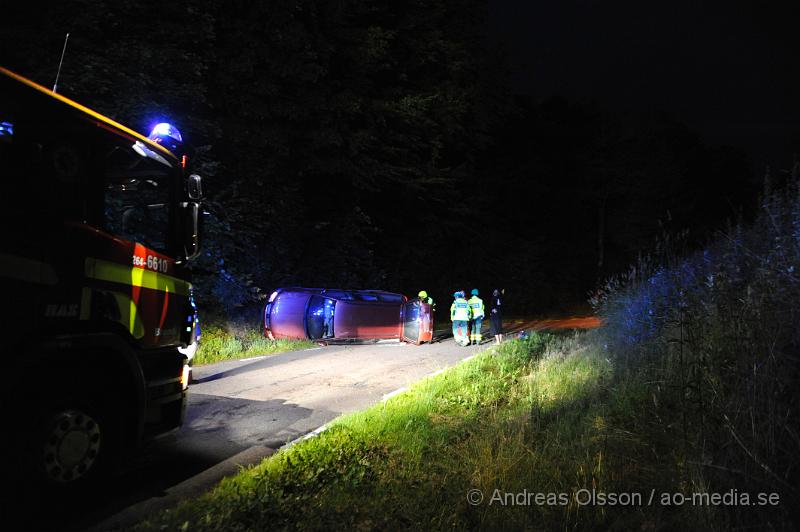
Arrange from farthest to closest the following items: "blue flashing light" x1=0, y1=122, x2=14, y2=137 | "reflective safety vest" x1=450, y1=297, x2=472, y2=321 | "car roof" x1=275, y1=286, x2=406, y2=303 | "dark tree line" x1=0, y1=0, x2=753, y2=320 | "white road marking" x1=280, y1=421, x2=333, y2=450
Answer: "reflective safety vest" x1=450, y1=297, x2=472, y2=321
"car roof" x1=275, y1=286, x2=406, y2=303
"dark tree line" x1=0, y1=0, x2=753, y2=320
"white road marking" x1=280, y1=421, x2=333, y2=450
"blue flashing light" x1=0, y1=122, x2=14, y2=137

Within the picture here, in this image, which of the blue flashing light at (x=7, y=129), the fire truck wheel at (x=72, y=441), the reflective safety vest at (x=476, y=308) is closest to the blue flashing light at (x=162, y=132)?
the blue flashing light at (x=7, y=129)

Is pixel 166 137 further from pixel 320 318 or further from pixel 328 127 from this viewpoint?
pixel 328 127

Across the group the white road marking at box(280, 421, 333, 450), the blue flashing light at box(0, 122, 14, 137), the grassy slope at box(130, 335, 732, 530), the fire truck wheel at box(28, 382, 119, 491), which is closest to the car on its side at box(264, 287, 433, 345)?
the grassy slope at box(130, 335, 732, 530)

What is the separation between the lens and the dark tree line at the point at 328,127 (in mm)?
10906

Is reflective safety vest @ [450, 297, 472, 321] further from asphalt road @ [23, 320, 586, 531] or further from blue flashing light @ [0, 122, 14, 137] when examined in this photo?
blue flashing light @ [0, 122, 14, 137]

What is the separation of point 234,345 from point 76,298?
8997 mm

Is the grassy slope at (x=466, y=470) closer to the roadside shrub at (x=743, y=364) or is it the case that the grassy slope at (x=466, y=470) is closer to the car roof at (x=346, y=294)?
the roadside shrub at (x=743, y=364)

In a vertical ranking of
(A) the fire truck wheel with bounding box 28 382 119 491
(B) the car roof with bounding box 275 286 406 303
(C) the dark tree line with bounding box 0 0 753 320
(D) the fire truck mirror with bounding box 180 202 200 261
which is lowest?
(A) the fire truck wheel with bounding box 28 382 119 491

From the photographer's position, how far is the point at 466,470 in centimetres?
453

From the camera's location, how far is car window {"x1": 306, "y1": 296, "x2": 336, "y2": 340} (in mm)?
13789

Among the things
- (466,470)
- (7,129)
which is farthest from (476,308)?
(7,129)

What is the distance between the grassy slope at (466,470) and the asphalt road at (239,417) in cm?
49

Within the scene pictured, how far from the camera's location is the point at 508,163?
37688 millimetres

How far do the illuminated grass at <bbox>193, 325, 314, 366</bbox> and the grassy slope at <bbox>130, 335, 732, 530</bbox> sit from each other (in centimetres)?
616
